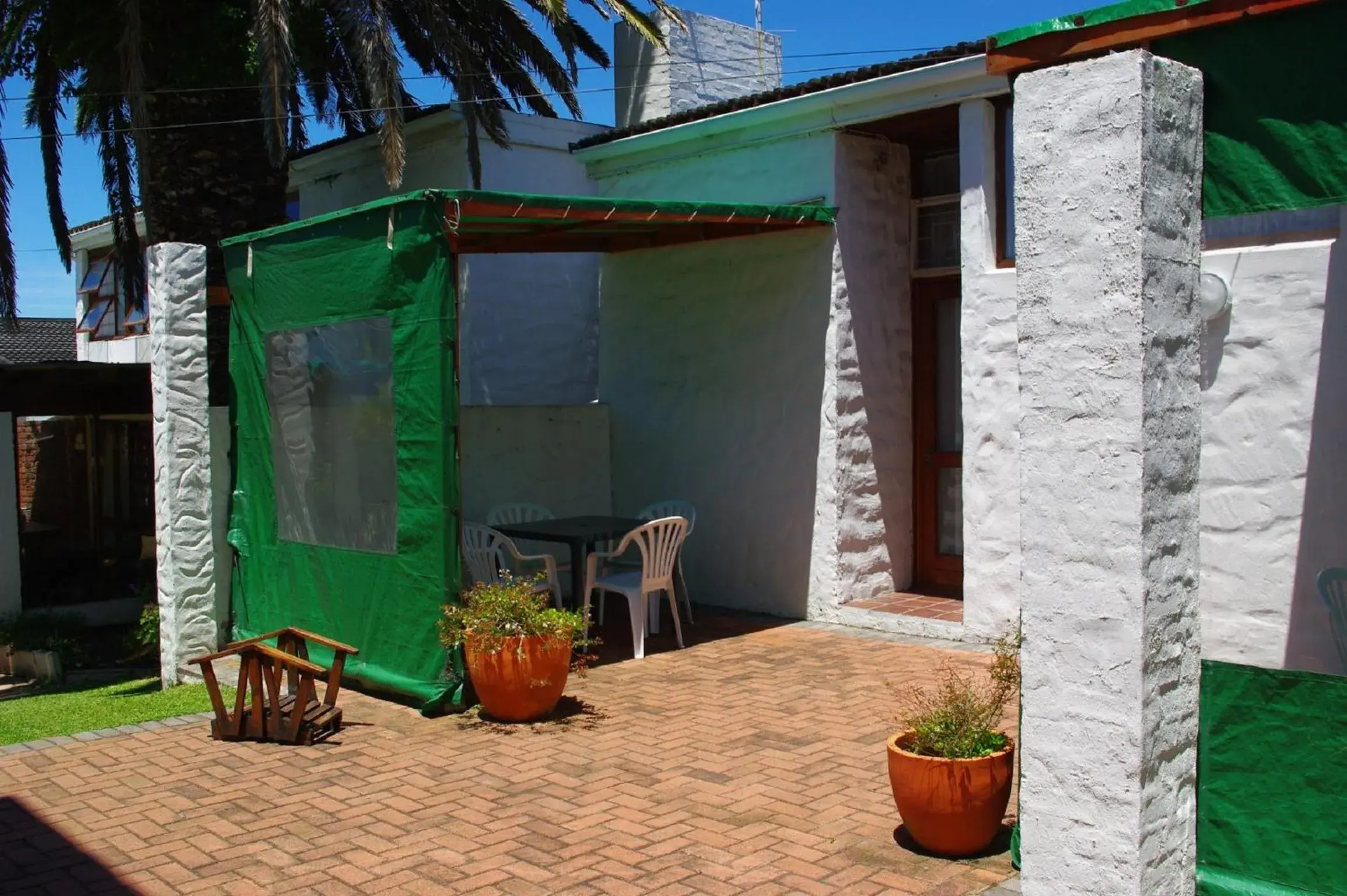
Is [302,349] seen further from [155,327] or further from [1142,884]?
[1142,884]

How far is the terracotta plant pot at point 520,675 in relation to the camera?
6320 mm

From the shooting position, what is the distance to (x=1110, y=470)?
3467mm

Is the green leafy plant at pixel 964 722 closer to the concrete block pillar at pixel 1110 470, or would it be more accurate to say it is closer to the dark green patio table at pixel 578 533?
the concrete block pillar at pixel 1110 470

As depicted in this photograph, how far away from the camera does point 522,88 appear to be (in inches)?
460

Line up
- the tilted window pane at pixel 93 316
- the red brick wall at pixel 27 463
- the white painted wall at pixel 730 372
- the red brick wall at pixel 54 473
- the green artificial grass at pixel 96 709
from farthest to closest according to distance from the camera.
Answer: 1. the tilted window pane at pixel 93 316
2. the red brick wall at pixel 27 463
3. the red brick wall at pixel 54 473
4. the white painted wall at pixel 730 372
5. the green artificial grass at pixel 96 709

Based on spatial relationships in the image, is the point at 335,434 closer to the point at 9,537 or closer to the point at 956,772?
the point at 956,772

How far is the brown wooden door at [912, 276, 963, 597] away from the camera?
9172 mm

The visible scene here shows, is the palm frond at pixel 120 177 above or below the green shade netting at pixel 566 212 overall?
above

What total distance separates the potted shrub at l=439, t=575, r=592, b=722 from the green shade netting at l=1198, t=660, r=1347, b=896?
3495 millimetres

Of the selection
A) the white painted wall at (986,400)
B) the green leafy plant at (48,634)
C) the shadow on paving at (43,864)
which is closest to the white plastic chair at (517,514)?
the white painted wall at (986,400)

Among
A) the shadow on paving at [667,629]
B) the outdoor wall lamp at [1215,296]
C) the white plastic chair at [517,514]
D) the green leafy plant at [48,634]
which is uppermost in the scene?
the outdoor wall lamp at [1215,296]

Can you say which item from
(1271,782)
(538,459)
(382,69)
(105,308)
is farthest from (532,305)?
(105,308)

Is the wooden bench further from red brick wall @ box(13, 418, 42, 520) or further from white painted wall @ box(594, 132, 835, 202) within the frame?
red brick wall @ box(13, 418, 42, 520)

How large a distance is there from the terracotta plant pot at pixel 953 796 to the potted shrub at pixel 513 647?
7.92ft
